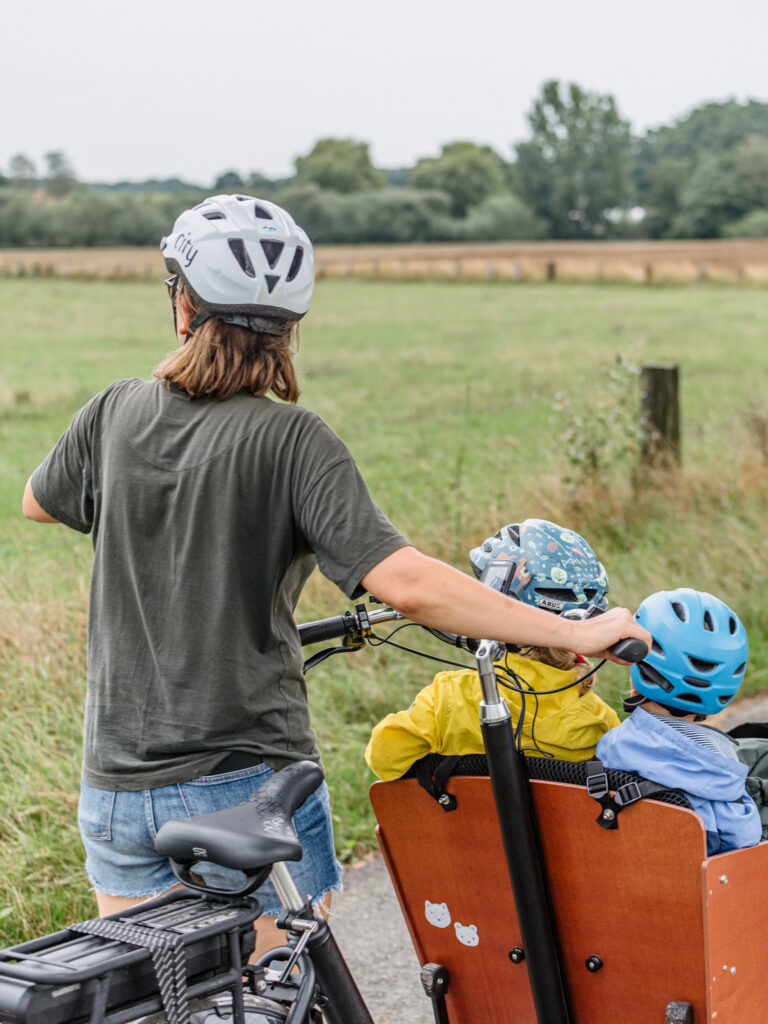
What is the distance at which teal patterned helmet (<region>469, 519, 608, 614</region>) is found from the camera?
237cm

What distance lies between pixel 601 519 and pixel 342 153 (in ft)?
275

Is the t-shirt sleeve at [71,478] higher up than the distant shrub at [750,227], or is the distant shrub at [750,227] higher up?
the distant shrub at [750,227]

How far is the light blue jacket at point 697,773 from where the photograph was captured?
232cm

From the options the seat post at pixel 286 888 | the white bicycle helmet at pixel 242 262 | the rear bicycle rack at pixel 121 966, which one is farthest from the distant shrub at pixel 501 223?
the rear bicycle rack at pixel 121 966

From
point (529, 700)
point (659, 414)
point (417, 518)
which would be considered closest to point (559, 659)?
point (529, 700)

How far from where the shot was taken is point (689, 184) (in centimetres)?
9512

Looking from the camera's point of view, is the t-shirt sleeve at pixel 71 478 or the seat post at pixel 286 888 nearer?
the seat post at pixel 286 888

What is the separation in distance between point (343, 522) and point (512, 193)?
10424cm

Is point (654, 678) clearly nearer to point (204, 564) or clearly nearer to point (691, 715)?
point (691, 715)

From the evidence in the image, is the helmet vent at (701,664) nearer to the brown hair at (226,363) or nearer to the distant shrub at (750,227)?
the brown hair at (226,363)

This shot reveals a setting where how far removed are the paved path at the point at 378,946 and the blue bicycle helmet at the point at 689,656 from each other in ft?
4.59

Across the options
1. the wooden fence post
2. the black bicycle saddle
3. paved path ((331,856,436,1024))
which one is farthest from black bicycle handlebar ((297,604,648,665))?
the wooden fence post

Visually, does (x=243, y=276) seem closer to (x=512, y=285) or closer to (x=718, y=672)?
(x=718, y=672)

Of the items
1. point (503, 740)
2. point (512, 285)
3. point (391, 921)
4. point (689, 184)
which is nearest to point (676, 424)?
point (391, 921)
